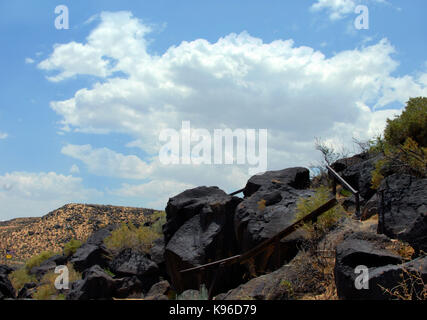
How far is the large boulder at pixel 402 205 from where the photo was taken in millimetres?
7121

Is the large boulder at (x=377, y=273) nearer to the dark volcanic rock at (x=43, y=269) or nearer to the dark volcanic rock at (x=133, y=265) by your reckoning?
the dark volcanic rock at (x=133, y=265)

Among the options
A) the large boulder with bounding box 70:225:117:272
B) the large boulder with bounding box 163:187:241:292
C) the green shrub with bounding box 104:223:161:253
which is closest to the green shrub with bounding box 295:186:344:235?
the large boulder with bounding box 163:187:241:292

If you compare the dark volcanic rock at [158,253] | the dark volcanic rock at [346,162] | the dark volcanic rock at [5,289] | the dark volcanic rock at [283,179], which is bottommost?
the dark volcanic rock at [5,289]

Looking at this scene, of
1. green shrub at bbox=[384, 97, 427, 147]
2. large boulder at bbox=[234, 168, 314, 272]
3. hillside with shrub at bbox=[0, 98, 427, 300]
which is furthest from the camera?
green shrub at bbox=[384, 97, 427, 147]

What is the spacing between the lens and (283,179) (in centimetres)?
1531

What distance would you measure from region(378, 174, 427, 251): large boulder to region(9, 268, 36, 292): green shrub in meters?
22.1

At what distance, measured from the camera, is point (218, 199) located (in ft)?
48.0

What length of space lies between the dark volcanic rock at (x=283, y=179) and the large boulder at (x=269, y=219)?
158 cm

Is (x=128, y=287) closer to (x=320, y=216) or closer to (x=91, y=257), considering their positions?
(x=91, y=257)

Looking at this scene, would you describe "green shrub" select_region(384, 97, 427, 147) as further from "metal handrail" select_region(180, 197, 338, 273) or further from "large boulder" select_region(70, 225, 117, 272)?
"large boulder" select_region(70, 225, 117, 272)

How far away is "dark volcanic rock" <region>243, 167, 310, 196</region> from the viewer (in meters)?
15.3

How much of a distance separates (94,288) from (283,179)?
8276mm

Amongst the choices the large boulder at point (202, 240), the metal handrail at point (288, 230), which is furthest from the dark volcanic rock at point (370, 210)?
the large boulder at point (202, 240)

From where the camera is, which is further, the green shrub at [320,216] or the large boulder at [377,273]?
the green shrub at [320,216]
